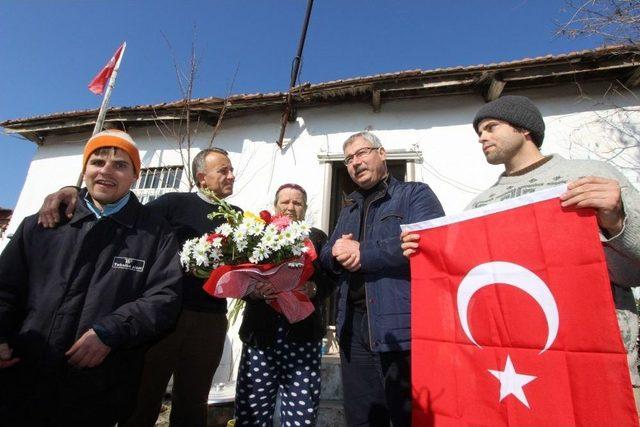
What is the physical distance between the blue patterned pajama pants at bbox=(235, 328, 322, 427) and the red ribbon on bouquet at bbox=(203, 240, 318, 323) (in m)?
0.33

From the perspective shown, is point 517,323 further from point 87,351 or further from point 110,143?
point 110,143

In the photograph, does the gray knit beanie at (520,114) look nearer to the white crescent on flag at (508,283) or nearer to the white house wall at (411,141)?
the white crescent on flag at (508,283)

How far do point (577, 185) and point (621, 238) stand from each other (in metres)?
0.25

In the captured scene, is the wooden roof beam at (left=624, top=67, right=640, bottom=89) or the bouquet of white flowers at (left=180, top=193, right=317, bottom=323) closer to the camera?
the bouquet of white flowers at (left=180, top=193, right=317, bottom=323)

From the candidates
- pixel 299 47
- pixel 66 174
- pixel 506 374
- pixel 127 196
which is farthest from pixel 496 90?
pixel 66 174

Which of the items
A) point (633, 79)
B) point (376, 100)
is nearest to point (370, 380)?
point (376, 100)

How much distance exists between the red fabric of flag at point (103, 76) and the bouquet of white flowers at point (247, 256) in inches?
291

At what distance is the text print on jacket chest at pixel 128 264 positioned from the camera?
1650mm

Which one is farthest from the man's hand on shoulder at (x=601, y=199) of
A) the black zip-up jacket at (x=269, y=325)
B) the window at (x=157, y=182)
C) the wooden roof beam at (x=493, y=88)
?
the window at (x=157, y=182)

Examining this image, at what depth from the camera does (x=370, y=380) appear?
190cm

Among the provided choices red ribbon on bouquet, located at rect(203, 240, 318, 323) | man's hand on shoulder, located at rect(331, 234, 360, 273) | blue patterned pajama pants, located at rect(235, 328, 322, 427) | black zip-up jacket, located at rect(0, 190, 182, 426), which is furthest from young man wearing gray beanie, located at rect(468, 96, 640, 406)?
black zip-up jacket, located at rect(0, 190, 182, 426)

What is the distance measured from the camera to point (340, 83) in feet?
18.1

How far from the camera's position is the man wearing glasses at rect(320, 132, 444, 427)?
174cm

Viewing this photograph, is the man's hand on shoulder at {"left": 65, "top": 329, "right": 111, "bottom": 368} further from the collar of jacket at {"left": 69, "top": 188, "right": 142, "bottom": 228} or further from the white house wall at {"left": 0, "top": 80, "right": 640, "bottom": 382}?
the white house wall at {"left": 0, "top": 80, "right": 640, "bottom": 382}
